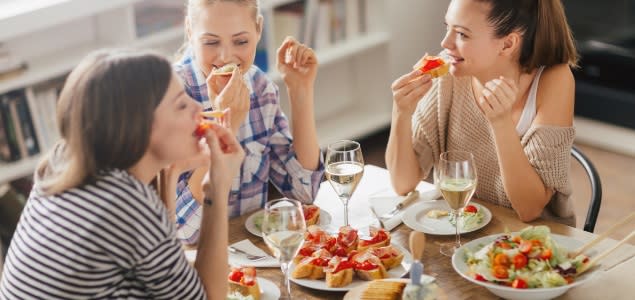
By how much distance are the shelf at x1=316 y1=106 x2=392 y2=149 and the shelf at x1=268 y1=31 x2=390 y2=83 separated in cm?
33

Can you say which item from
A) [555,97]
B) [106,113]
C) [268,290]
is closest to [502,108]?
[555,97]

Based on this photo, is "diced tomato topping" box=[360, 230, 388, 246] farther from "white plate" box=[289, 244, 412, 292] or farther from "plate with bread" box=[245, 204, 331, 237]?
"plate with bread" box=[245, 204, 331, 237]

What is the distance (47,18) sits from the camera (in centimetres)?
332

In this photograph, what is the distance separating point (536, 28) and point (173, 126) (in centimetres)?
111

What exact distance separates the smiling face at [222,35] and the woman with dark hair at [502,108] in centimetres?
41

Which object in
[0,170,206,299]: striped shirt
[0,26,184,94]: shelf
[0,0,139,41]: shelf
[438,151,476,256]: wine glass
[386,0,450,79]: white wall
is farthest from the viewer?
[386,0,450,79]: white wall

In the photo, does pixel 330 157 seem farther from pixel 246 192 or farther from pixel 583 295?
pixel 583 295

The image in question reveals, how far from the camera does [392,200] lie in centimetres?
221

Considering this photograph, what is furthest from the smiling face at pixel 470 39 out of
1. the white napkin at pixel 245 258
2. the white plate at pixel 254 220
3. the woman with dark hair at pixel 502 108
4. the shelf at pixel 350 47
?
the shelf at pixel 350 47

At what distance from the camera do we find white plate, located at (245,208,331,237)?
2.06 m

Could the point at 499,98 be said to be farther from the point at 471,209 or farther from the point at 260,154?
the point at 260,154

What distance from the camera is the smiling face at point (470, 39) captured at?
88.2 inches

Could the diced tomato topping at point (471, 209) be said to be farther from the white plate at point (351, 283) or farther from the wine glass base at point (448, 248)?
the white plate at point (351, 283)

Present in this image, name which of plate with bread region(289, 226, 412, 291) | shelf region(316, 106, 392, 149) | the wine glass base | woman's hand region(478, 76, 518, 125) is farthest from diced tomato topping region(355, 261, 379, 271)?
shelf region(316, 106, 392, 149)
